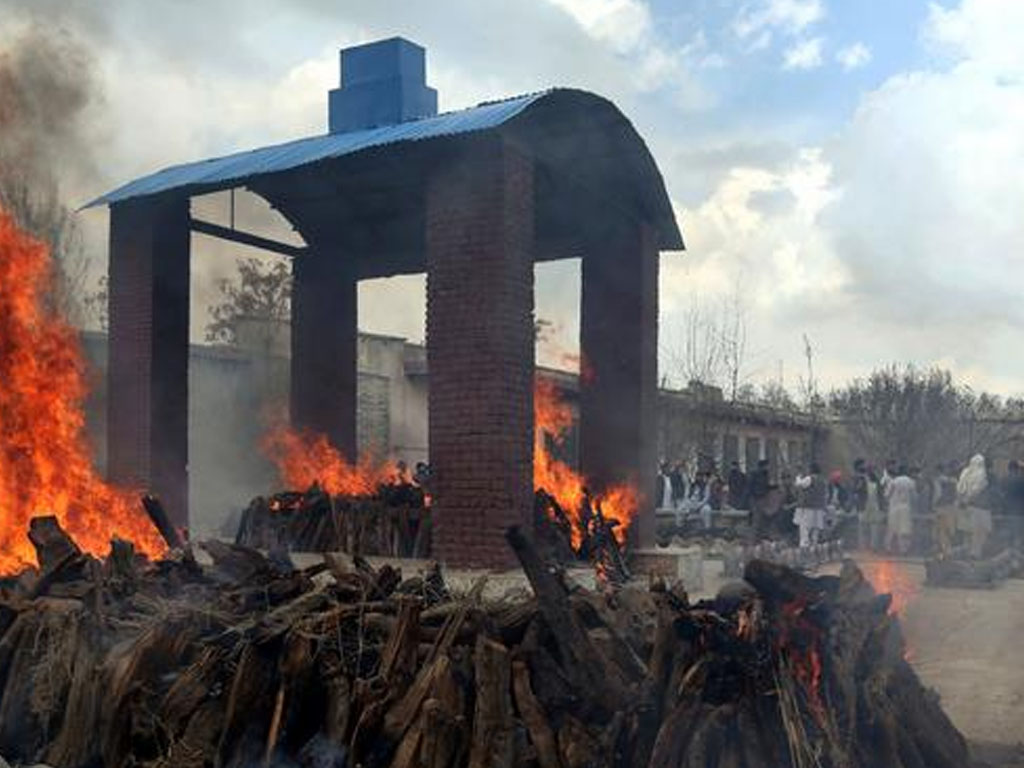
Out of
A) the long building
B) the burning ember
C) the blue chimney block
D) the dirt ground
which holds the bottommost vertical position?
the dirt ground

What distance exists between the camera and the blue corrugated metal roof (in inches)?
386

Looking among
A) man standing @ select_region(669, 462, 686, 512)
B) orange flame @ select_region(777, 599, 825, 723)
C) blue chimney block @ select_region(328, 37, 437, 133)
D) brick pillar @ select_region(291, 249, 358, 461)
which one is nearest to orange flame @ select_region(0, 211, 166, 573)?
brick pillar @ select_region(291, 249, 358, 461)

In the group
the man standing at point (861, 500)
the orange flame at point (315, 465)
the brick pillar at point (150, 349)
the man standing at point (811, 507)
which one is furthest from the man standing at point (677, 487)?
the brick pillar at point (150, 349)

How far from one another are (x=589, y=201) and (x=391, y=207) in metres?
2.73

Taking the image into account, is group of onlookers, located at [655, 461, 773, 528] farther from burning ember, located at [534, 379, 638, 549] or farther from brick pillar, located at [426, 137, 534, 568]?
brick pillar, located at [426, 137, 534, 568]

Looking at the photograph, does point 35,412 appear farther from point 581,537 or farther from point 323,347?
point 581,537

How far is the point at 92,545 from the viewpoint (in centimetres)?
1187

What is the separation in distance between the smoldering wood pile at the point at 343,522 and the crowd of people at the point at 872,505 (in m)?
9.91

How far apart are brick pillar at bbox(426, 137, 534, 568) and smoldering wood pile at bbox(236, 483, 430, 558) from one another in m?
1.16

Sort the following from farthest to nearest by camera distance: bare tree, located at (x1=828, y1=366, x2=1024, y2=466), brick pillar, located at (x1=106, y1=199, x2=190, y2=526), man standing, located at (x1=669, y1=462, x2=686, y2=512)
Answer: bare tree, located at (x1=828, y1=366, x2=1024, y2=466) < man standing, located at (x1=669, y1=462, x2=686, y2=512) < brick pillar, located at (x1=106, y1=199, x2=190, y2=526)

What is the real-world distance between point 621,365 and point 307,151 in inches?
181

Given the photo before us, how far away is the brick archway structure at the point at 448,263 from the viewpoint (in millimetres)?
9883

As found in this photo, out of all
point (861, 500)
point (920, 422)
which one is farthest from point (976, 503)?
point (920, 422)

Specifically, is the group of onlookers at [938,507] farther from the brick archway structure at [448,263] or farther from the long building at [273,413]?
the brick archway structure at [448,263]
